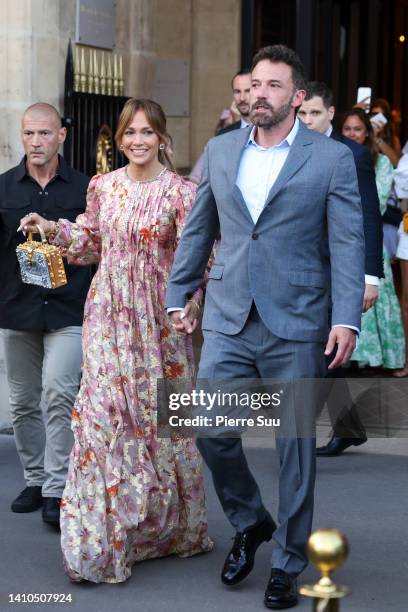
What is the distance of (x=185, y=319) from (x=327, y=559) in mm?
2815

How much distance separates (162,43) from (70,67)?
311 centimetres

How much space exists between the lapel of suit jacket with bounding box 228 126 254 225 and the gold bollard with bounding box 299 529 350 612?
2600 millimetres

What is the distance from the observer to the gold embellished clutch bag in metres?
5.94

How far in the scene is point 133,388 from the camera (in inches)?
225

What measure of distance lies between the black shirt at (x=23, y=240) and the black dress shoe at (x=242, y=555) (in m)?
1.55

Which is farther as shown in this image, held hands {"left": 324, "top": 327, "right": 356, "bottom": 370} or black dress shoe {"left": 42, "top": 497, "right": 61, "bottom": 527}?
black dress shoe {"left": 42, "top": 497, "right": 61, "bottom": 527}

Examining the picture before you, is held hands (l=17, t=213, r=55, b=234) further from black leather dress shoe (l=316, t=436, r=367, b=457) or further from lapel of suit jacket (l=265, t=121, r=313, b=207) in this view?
black leather dress shoe (l=316, t=436, r=367, b=457)

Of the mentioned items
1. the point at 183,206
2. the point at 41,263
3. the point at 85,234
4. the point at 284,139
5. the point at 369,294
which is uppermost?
the point at 284,139

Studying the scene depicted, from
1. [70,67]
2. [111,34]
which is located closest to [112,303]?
[70,67]

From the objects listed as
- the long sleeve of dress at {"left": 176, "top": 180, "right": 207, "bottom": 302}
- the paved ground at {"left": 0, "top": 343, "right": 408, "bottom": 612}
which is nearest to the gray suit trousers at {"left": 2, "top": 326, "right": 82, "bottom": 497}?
the paved ground at {"left": 0, "top": 343, "right": 408, "bottom": 612}

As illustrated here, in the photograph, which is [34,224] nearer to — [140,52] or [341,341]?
[341,341]

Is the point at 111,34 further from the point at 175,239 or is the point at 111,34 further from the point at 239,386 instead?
the point at 239,386

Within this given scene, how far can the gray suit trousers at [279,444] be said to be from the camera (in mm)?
5152

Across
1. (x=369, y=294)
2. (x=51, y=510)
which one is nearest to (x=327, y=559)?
(x=51, y=510)
